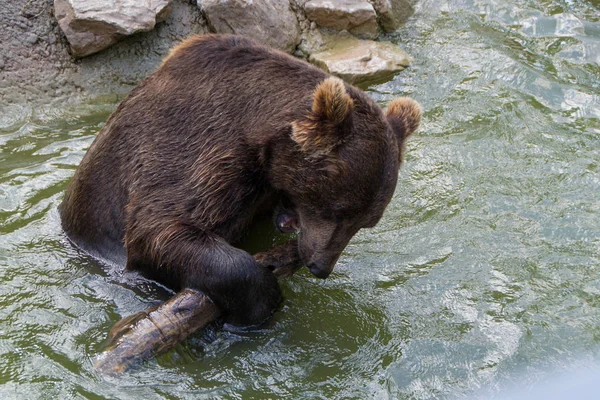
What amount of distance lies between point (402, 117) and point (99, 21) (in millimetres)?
3812

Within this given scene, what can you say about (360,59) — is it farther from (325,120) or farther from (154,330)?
(154,330)

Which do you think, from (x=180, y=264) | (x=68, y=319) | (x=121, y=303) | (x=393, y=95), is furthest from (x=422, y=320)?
(x=393, y=95)

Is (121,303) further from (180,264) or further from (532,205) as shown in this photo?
(532,205)

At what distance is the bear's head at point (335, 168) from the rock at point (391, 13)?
15.0 feet

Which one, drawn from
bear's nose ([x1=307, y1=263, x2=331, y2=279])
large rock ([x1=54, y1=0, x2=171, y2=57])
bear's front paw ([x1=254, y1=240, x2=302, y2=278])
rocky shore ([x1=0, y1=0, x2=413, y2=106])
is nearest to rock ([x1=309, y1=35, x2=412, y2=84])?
rocky shore ([x1=0, y1=0, x2=413, y2=106])

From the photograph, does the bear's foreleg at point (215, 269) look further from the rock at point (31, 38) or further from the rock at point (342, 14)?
the rock at point (342, 14)

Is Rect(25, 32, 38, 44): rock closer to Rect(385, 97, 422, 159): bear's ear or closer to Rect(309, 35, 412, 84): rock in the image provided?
Rect(309, 35, 412, 84): rock

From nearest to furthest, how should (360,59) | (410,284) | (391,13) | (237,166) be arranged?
(237,166)
(410,284)
(360,59)
(391,13)

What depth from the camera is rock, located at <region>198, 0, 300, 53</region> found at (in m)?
7.92

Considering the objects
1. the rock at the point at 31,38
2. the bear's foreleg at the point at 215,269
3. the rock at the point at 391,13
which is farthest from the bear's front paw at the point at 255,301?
the rock at the point at 391,13

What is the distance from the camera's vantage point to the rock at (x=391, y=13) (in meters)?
8.84

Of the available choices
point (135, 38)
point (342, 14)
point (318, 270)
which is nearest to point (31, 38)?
point (135, 38)

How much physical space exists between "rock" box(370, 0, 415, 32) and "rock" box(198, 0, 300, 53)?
1220 mm

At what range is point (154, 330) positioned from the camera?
4.17m
